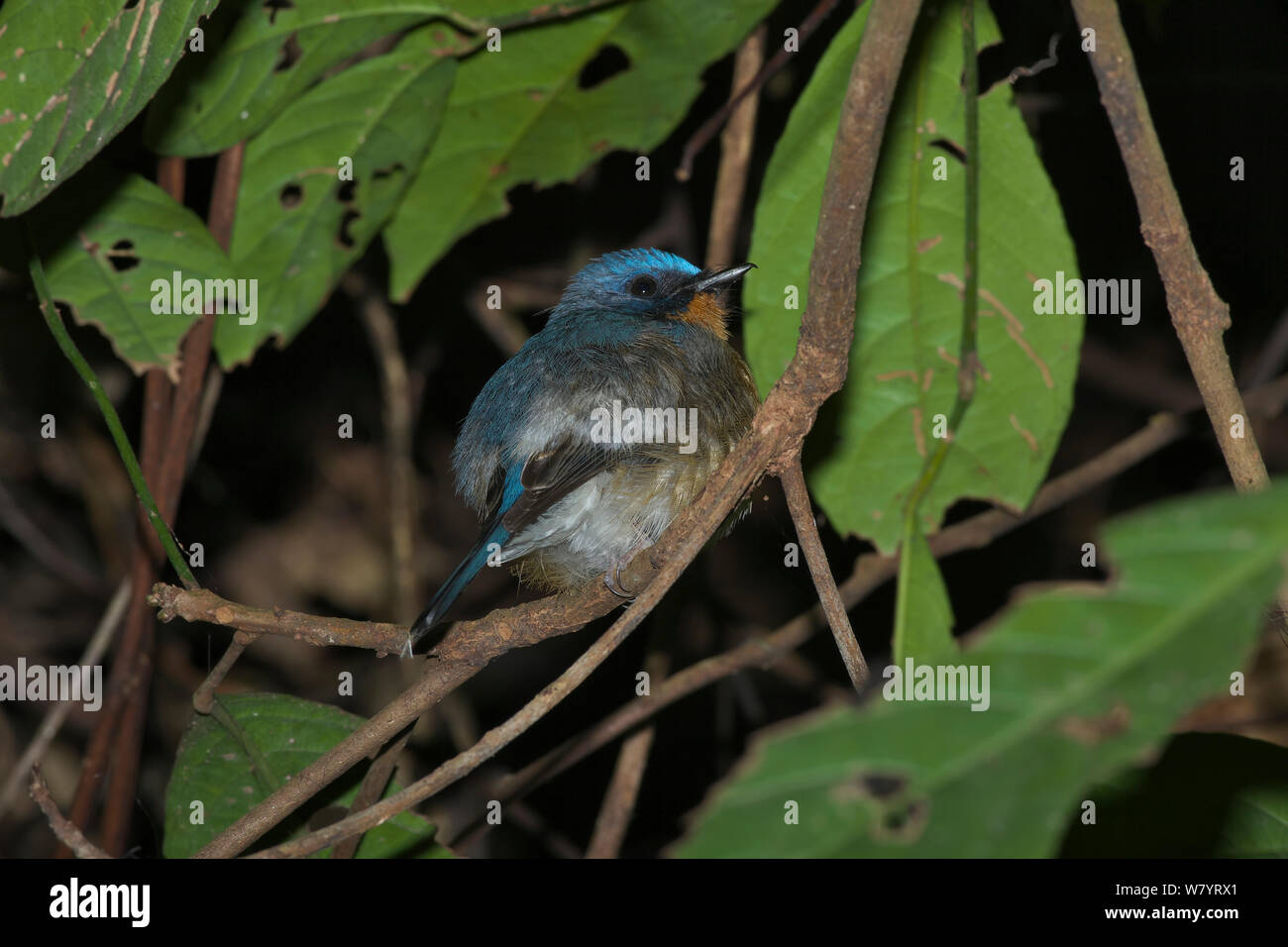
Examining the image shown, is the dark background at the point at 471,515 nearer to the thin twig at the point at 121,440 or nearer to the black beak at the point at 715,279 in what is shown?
the black beak at the point at 715,279

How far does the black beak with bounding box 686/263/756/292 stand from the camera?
3.63 metres

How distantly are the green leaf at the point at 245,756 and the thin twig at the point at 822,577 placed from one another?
141cm

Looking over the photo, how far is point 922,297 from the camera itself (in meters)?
2.93

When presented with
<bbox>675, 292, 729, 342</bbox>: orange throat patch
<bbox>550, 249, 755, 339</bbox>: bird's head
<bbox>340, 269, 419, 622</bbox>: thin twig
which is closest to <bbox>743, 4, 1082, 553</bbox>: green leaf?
<bbox>550, 249, 755, 339</bbox>: bird's head

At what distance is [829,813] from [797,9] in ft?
11.8

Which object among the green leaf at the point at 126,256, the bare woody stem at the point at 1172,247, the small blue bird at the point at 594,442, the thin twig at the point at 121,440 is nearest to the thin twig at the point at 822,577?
the bare woody stem at the point at 1172,247

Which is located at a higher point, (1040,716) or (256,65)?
(256,65)

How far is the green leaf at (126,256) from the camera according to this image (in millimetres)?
3090

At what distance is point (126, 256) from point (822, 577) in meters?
2.11

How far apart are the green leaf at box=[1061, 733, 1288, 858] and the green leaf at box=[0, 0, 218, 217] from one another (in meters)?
2.22

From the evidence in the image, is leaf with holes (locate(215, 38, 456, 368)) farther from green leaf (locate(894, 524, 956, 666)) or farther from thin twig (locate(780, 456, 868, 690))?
green leaf (locate(894, 524, 956, 666))

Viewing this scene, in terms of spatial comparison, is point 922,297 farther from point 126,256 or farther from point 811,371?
point 126,256

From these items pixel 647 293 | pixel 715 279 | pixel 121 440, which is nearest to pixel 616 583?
pixel 121 440

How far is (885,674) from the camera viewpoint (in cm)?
266
